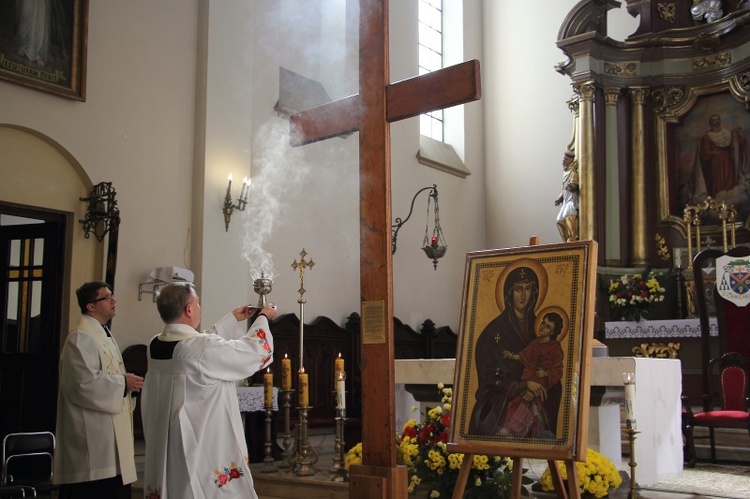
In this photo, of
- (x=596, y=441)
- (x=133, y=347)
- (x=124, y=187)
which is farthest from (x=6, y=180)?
(x=596, y=441)

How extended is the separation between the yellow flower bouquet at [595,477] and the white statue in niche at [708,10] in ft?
27.2

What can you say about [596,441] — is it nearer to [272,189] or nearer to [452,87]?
[452,87]

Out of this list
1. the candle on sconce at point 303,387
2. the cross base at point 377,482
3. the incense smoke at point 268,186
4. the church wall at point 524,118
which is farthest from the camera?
the church wall at point 524,118

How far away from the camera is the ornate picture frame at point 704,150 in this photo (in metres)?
10.5

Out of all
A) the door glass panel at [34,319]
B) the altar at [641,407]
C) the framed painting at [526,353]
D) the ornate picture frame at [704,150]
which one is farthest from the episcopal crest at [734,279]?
the door glass panel at [34,319]

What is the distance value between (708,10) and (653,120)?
5.04 ft

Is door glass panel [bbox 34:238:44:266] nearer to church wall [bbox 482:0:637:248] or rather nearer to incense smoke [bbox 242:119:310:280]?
incense smoke [bbox 242:119:310:280]

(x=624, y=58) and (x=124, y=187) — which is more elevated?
(x=624, y=58)

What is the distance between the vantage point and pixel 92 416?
4.23 metres

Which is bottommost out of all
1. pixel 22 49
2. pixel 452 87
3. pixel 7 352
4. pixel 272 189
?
pixel 7 352

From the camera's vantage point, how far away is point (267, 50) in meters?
9.77

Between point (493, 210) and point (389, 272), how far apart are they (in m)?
10.2

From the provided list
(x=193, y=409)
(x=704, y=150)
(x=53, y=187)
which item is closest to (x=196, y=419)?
(x=193, y=409)

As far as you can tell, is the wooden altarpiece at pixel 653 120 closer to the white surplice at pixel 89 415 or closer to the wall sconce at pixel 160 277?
the wall sconce at pixel 160 277
